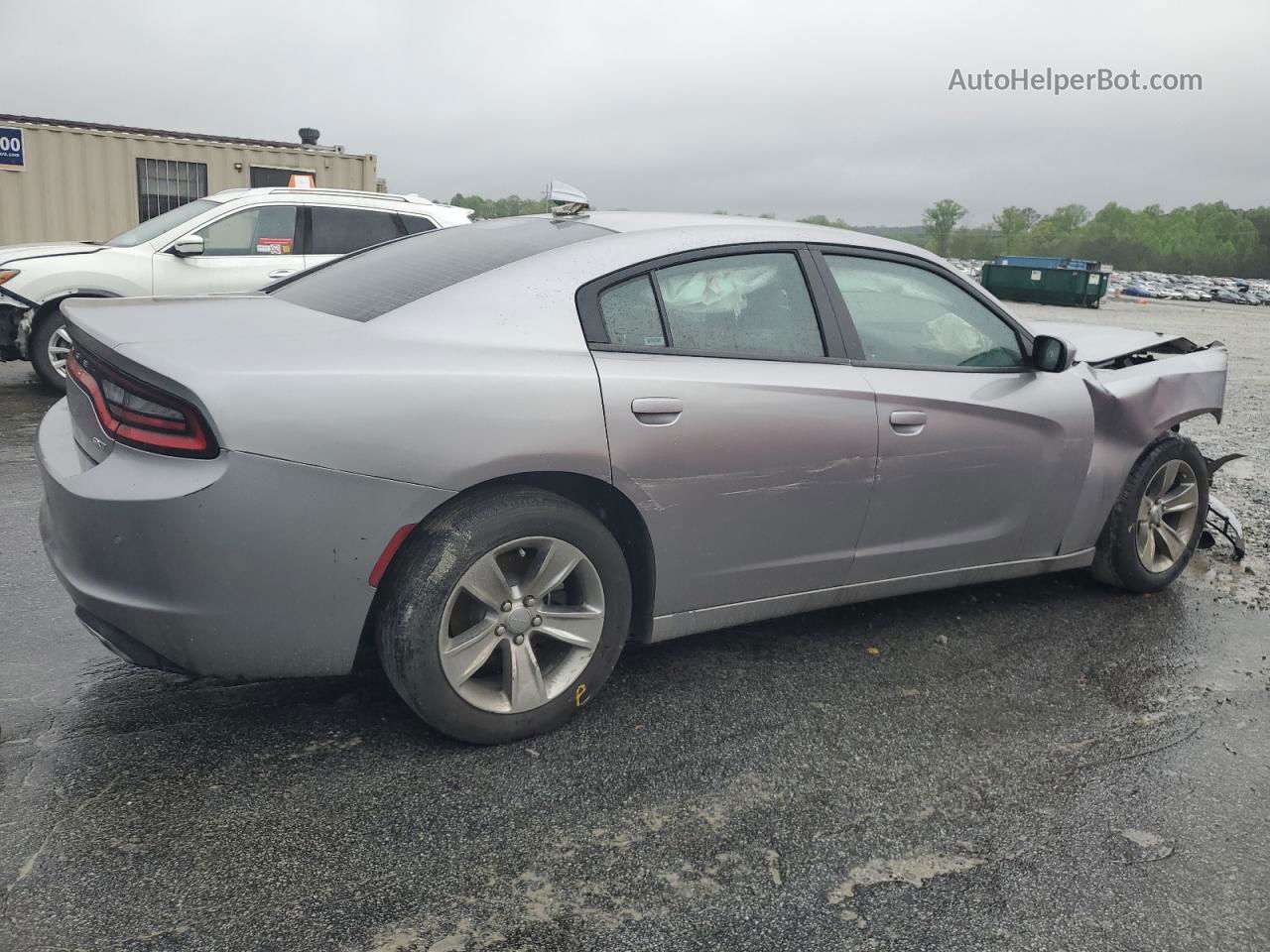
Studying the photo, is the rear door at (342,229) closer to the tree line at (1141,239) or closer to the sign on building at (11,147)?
the sign on building at (11,147)

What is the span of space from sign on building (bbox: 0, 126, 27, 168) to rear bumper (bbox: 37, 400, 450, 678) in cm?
1441

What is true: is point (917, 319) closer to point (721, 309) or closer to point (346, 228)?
point (721, 309)

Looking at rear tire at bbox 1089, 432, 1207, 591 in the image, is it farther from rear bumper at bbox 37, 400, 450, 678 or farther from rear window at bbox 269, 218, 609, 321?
rear bumper at bbox 37, 400, 450, 678

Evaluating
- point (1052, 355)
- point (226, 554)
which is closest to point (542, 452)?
point (226, 554)

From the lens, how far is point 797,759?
3.15 metres

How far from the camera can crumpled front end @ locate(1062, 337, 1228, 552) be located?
4.37m

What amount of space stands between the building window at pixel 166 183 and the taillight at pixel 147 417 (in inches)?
550

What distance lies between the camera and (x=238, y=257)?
9.41 m

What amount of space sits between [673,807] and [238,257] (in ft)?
26.3

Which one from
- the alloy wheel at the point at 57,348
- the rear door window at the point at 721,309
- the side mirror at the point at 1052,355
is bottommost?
the alloy wheel at the point at 57,348

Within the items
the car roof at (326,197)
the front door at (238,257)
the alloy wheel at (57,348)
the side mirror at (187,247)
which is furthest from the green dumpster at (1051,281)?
the alloy wheel at (57,348)

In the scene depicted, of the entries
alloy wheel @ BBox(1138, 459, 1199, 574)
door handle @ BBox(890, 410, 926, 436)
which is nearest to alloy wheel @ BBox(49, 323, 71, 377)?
door handle @ BBox(890, 410, 926, 436)

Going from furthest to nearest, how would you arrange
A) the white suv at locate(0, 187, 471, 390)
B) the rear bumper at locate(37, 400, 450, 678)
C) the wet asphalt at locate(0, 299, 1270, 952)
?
the white suv at locate(0, 187, 471, 390), the rear bumper at locate(37, 400, 450, 678), the wet asphalt at locate(0, 299, 1270, 952)

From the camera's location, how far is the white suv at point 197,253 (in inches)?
344
